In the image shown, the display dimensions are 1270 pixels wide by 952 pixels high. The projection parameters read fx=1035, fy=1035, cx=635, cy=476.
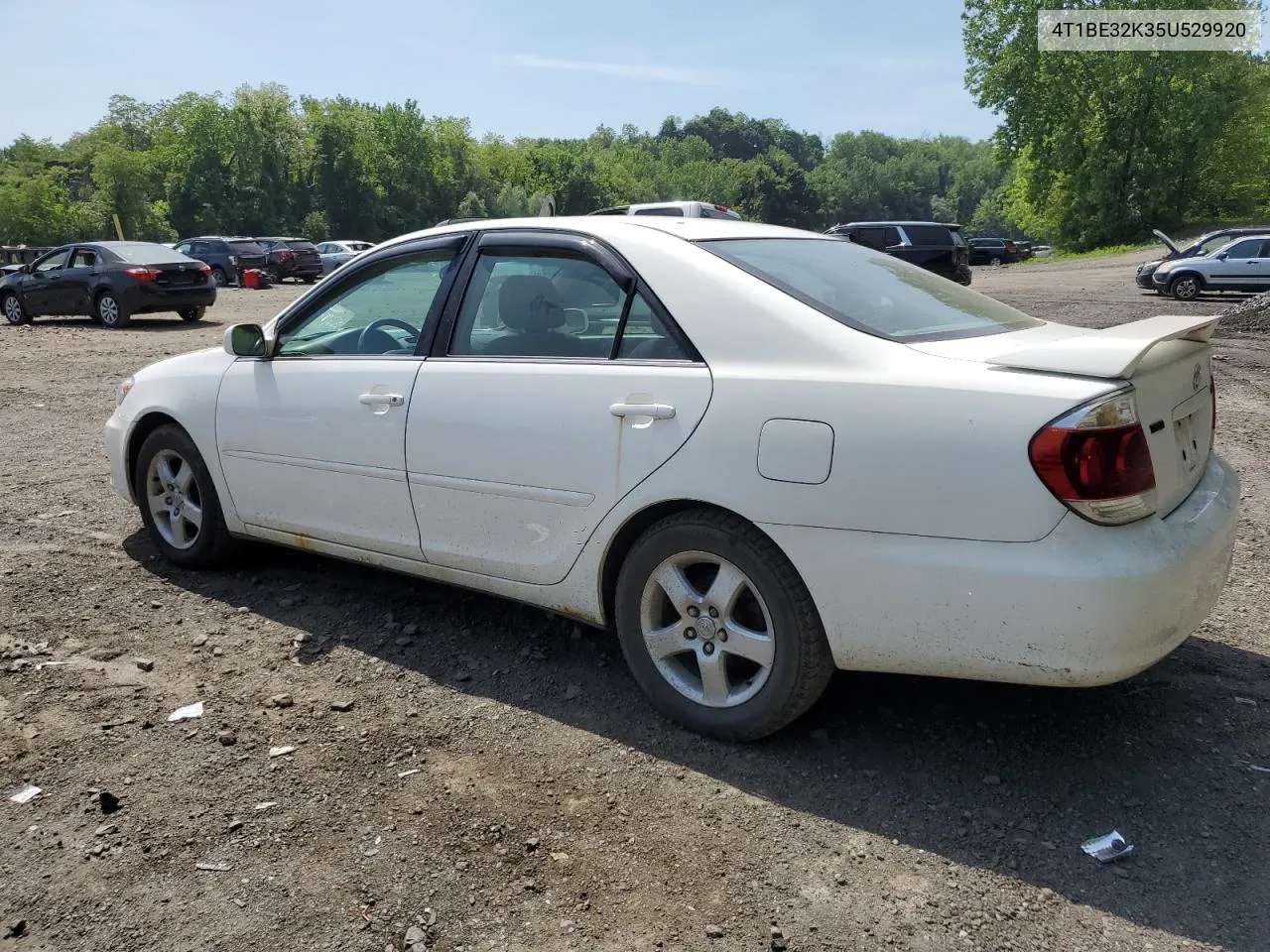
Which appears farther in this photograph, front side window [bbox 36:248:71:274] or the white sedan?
front side window [bbox 36:248:71:274]

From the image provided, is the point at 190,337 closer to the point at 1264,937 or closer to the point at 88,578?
the point at 88,578

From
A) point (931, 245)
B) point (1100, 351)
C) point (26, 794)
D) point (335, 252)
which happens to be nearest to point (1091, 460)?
point (1100, 351)

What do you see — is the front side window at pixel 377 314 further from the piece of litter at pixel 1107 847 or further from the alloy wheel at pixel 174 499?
the piece of litter at pixel 1107 847

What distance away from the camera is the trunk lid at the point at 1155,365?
2754 millimetres

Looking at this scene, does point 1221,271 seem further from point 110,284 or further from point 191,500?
point 191,500

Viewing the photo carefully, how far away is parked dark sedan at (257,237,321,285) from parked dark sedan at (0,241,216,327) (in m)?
16.0

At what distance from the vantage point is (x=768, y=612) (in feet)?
9.99

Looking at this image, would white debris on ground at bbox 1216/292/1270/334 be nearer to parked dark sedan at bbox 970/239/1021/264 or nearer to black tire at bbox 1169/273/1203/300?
black tire at bbox 1169/273/1203/300

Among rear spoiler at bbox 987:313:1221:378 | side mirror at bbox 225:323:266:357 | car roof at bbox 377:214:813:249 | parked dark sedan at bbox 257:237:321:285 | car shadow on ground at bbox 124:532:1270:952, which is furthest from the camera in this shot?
parked dark sedan at bbox 257:237:321:285

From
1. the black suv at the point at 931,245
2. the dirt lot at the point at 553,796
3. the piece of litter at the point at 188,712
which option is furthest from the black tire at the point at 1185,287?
the piece of litter at the point at 188,712

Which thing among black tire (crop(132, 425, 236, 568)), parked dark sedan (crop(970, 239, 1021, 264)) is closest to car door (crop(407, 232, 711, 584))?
black tire (crop(132, 425, 236, 568))

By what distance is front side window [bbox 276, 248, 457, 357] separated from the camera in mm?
4039

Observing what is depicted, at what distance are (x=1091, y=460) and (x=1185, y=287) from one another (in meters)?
24.2

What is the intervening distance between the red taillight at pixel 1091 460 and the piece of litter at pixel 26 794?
2.98m
